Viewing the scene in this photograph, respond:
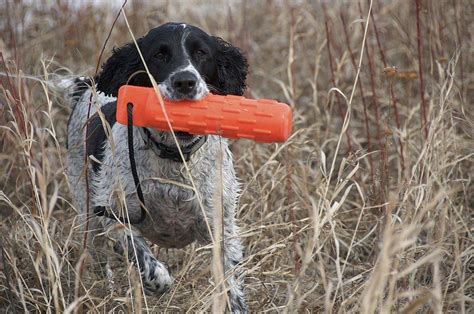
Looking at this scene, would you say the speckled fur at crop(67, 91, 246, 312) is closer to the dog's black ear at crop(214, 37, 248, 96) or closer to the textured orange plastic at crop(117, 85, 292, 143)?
the dog's black ear at crop(214, 37, 248, 96)

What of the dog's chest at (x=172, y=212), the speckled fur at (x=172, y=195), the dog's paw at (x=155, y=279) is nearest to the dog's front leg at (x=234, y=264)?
the speckled fur at (x=172, y=195)

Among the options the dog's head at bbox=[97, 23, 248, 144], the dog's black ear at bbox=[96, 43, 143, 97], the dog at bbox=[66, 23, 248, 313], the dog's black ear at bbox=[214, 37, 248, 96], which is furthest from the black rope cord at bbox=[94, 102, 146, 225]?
the dog's black ear at bbox=[214, 37, 248, 96]

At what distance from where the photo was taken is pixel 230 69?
13.5ft

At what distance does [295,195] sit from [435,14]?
61.7 inches

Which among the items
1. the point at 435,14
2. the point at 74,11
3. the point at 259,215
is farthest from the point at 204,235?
the point at 74,11

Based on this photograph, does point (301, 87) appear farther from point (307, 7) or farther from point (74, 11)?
point (74, 11)

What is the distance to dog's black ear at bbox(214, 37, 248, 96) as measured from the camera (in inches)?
159

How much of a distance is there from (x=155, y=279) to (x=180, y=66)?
2.83ft

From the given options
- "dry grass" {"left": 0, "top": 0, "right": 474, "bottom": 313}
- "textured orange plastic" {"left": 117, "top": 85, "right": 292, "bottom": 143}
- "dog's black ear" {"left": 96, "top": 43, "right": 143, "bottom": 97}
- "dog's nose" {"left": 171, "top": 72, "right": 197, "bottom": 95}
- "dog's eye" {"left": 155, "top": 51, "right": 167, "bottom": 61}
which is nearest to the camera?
"dry grass" {"left": 0, "top": 0, "right": 474, "bottom": 313}

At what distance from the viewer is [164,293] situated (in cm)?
367

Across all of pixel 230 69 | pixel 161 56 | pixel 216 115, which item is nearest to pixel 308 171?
pixel 230 69

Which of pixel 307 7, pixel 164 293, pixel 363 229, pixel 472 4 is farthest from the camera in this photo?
pixel 307 7

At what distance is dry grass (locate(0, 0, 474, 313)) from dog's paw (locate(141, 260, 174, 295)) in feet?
0.21

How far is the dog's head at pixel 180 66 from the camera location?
3.41 m
